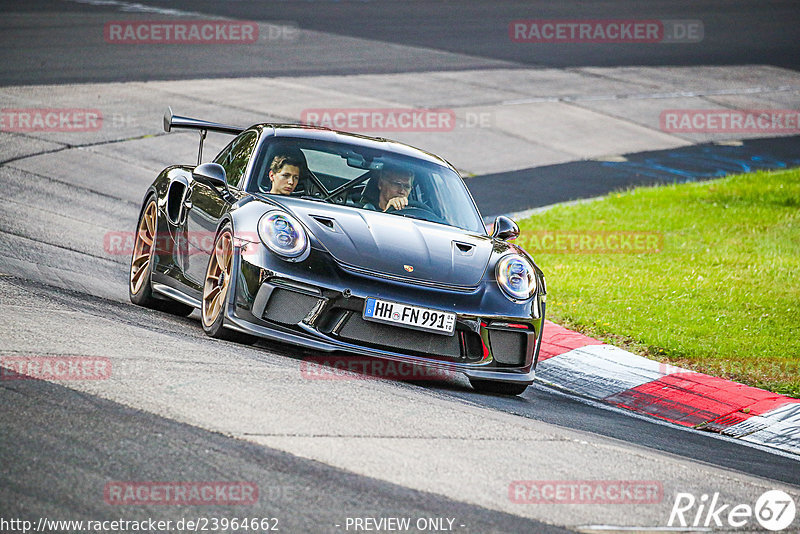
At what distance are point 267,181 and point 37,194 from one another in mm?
4988

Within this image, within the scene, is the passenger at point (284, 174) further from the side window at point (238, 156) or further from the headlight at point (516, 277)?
the headlight at point (516, 277)

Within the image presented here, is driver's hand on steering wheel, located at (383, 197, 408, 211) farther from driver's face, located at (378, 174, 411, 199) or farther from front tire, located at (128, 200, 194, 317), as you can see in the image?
front tire, located at (128, 200, 194, 317)

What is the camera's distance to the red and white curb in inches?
275

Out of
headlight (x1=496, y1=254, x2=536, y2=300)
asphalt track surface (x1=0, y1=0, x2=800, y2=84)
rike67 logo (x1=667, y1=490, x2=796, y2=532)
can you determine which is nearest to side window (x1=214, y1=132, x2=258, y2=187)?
headlight (x1=496, y1=254, x2=536, y2=300)

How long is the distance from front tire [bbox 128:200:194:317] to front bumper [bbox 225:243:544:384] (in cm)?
158

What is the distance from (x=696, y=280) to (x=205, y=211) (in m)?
5.23

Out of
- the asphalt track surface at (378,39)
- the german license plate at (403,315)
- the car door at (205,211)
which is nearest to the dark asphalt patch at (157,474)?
the german license plate at (403,315)

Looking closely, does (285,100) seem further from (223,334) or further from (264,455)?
(264,455)

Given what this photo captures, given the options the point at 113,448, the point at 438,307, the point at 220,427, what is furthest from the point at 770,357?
the point at 113,448

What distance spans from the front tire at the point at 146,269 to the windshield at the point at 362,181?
1106 mm

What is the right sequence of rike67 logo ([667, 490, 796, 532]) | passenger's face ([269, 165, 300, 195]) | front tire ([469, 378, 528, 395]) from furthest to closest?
passenger's face ([269, 165, 300, 195]) < front tire ([469, 378, 528, 395]) < rike67 logo ([667, 490, 796, 532])

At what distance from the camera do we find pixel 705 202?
14711 mm

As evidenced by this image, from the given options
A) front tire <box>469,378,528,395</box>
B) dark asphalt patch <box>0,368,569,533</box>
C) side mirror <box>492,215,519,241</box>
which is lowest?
front tire <box>469,378,528,395</box>

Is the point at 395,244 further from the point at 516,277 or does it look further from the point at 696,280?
the point at 696,280
